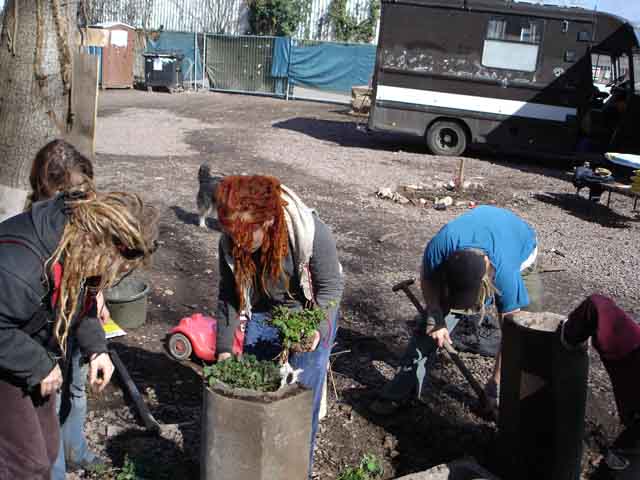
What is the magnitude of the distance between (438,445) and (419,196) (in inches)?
250

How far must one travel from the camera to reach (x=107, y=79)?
2300cm

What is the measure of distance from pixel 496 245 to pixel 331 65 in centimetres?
2199

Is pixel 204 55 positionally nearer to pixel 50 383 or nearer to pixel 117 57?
pixel 117 57

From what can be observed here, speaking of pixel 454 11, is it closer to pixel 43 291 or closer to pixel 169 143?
pixel 169 143

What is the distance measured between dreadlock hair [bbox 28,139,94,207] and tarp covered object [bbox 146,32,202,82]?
2277 cm

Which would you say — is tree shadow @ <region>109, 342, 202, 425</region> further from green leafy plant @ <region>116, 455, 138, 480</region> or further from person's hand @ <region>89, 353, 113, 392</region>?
person's hand @ <region>89, 353, 113, 392</region>

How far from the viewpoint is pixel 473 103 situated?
13648 mm

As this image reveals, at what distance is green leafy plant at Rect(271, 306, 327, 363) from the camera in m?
3.03

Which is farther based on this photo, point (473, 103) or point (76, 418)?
point (473, 103)

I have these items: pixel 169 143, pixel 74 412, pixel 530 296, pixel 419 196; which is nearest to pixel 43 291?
pixel 74 412

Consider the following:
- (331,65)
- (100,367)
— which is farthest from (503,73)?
(100,367)

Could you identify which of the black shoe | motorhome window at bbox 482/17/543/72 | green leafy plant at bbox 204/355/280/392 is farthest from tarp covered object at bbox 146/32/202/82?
green leafy plant at bbox 204/355/280/392

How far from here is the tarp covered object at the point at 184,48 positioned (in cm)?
2527

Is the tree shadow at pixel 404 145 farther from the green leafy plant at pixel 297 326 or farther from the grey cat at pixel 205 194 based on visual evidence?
the green leafy plant at pixel 297 326
